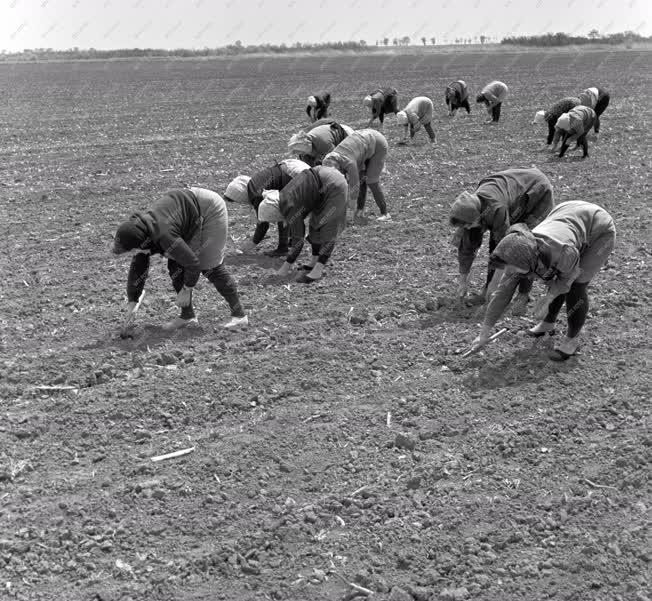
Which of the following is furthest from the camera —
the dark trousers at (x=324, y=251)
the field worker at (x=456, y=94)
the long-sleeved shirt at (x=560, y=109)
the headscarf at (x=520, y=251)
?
the field worker at (x=456, y=94)

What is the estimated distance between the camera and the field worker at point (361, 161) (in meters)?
7.89

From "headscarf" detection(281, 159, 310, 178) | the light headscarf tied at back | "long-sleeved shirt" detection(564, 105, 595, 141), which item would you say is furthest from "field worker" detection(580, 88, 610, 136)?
the light headscarf tied at back

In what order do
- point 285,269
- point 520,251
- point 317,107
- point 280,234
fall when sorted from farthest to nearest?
1. point 317,107
2. point 280,234
3. point 285,269
4. point 520,251

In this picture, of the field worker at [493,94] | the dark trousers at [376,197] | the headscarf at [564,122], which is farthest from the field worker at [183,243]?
the field worker at [493,94]

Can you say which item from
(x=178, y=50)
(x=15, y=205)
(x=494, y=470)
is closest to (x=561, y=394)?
(x=494, y=470)

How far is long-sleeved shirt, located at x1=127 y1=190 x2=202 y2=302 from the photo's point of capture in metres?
5.27

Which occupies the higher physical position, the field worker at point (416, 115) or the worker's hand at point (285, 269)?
the field worker at point (416, 115)

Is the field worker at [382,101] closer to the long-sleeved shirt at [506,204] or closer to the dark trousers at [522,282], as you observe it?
the long-sleeved shirt at [506,204]

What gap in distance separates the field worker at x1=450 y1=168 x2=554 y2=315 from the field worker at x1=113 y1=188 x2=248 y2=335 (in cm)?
197

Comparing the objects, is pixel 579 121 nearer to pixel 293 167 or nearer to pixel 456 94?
pixel 456 94

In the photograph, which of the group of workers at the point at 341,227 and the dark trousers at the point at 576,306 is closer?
the group of workers at the point at 341,227

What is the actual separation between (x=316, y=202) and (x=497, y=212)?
6.00 ft

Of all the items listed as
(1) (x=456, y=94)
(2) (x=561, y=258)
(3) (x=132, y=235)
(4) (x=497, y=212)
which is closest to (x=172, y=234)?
(3) (x=132, y=235)

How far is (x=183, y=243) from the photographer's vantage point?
5.37 metres
